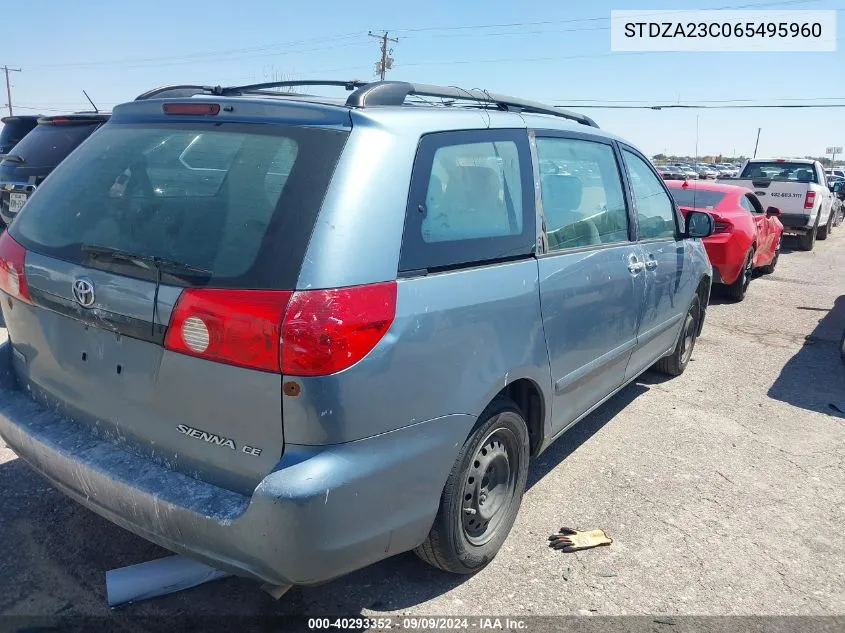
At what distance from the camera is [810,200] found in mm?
14445

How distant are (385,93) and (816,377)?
508 centimetres

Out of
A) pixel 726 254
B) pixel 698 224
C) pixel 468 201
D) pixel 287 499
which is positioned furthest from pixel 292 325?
pixel 726 254

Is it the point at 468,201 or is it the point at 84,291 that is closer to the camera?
the point at 84,291

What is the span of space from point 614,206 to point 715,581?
6.72 ft

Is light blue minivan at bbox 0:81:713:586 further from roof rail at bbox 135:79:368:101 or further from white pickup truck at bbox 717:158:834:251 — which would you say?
white pickup truck at bbox 717:158:834:251

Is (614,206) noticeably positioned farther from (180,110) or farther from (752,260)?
(752,260)

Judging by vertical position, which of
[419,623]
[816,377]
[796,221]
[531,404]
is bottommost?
[796,221]

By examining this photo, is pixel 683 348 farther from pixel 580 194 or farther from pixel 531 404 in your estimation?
pixel 531 404

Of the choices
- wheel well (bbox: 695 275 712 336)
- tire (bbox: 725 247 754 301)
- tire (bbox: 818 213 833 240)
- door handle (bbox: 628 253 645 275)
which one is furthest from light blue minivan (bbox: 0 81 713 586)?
tire (bbox: 818 213 833 240)

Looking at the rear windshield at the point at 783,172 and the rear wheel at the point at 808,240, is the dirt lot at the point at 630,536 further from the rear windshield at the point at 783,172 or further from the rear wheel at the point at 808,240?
the rear windshield at the point at 783,172

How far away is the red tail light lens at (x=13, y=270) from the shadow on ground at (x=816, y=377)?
5129mm

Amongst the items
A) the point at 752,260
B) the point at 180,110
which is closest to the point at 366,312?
the point at 180,110

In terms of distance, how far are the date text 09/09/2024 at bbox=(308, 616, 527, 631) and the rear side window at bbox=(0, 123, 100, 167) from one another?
5823 millimetres

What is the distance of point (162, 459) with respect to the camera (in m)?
2.34
